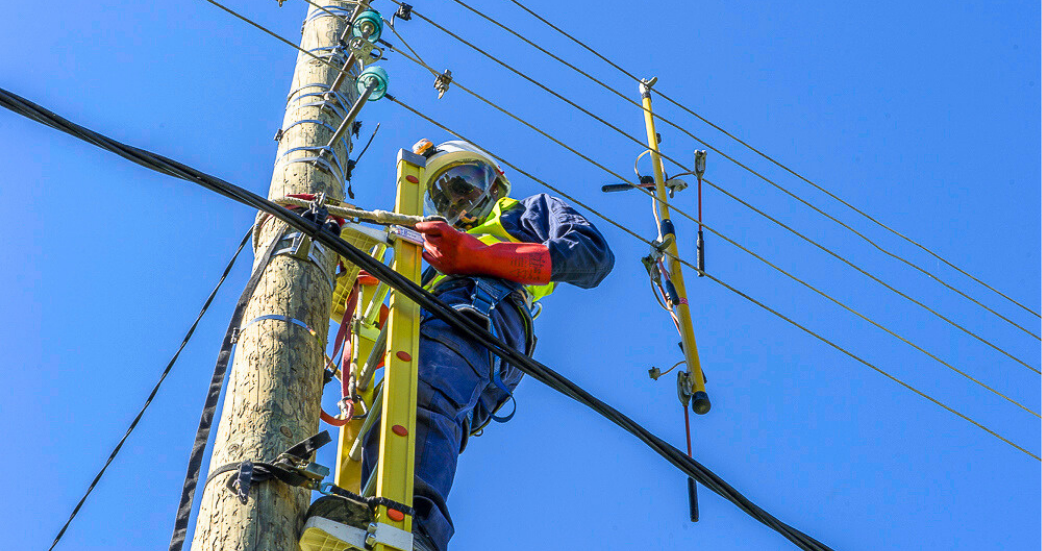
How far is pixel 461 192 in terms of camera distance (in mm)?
5297

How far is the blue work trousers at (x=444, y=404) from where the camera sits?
3.84 m

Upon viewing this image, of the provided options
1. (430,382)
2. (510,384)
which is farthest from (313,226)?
(510,384)

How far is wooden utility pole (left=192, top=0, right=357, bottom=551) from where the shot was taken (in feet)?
11.1

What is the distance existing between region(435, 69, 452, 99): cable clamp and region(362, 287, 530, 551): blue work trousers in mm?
1188

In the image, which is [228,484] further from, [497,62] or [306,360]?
[497,62]

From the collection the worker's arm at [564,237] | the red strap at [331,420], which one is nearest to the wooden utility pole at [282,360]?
the red strap at [331,420]

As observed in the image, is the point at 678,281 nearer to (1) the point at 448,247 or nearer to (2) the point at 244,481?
(1) the point at 448,247

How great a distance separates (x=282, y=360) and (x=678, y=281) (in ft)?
8.60

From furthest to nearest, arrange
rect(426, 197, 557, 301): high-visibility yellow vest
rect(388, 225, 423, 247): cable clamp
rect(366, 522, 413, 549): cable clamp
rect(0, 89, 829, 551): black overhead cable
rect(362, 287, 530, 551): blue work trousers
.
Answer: rect(426, 197, 557, 301): high-visibility yellow vest
rect(388, 225, 423, 247): cable clamp
rect(362, 287, 530, 551): blue work trousers
rect(0, 89, 829, 551): black overhead cable
rect(366, 522, 413, 549): cable clamp

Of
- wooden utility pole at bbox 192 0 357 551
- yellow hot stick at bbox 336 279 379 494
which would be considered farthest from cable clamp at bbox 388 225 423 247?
yellow hot stick at bbox 336 279 379 494

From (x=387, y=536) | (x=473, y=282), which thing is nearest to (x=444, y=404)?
(x=473, y=282)

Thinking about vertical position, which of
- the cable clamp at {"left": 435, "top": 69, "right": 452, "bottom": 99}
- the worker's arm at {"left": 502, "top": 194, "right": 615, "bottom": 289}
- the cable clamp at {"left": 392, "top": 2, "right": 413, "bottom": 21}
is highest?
the cable clamp at {"left": 392, "top": 2, "right": 413, "bottom": 21}

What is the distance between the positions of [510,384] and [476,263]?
29.1 inches

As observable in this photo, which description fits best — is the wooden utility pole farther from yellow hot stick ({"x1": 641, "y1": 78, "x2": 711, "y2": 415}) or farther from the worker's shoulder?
yellow hot stick ({"x1": 641, "y1": 78, "x2": 711, "y2": 415})
